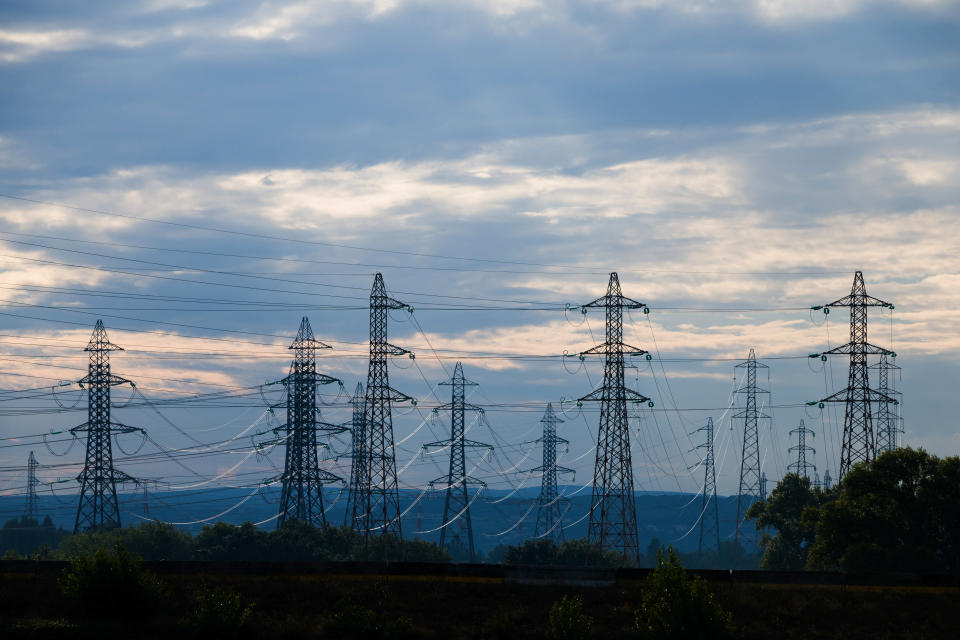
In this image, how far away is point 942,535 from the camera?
75562 millimetres

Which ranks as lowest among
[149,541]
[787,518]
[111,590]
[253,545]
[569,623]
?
[149,541]

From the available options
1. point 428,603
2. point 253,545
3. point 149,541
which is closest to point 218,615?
point 428,603

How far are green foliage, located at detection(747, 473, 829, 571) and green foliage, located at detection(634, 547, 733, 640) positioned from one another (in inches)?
2384

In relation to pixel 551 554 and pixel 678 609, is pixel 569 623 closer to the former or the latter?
pixel 678 609

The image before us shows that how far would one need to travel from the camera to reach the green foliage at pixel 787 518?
102 meters

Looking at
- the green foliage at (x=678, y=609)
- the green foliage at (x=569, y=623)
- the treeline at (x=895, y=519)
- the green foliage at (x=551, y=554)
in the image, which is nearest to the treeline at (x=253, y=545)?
the green foliage at (x=551, y=554)

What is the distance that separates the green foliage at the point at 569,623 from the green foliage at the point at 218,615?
1407 cm

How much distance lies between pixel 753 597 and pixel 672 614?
36.6 feet

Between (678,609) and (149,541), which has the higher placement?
(678,609)

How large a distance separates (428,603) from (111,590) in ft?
50.4

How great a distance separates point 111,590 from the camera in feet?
161

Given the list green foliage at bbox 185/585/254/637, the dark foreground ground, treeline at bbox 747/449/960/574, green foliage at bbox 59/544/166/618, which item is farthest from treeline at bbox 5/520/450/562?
green foliage at bbox 185/585/254/637

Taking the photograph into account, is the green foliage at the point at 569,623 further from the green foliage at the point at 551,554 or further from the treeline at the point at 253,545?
the green foliage at the point at 551,554

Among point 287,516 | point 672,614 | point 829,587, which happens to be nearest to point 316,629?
point 672,614
